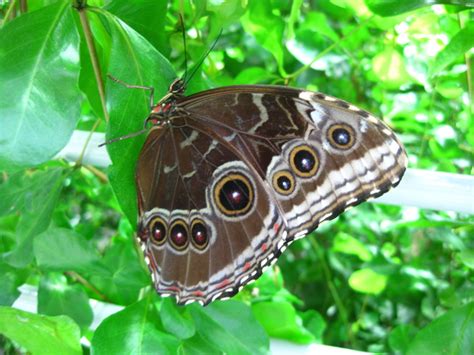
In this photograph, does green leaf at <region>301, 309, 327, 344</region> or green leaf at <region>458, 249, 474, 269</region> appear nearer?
green leaf at <region>458, 249, 474, 269</region>

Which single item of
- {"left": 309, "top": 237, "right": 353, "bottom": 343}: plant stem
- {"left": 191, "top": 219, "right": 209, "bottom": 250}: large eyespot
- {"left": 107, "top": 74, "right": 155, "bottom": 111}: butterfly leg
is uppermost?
{"left": 107, "top": 74, "right": 155, "bottom": 111}: butterfly leg

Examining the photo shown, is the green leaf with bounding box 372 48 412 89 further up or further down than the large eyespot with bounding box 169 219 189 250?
further down

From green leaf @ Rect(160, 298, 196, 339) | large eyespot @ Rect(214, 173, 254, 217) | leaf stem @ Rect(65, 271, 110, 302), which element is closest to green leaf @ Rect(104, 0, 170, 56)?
large eyespot @ Rect(214, 173, 254, 217)

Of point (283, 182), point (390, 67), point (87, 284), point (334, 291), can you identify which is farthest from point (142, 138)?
point (334, 291)

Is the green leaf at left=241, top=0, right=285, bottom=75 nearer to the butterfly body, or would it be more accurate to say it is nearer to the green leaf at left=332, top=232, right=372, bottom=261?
the butterfly body

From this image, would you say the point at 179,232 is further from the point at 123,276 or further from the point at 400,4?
the point at 400,4

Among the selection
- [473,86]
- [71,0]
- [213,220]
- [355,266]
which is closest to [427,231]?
[473,86]
